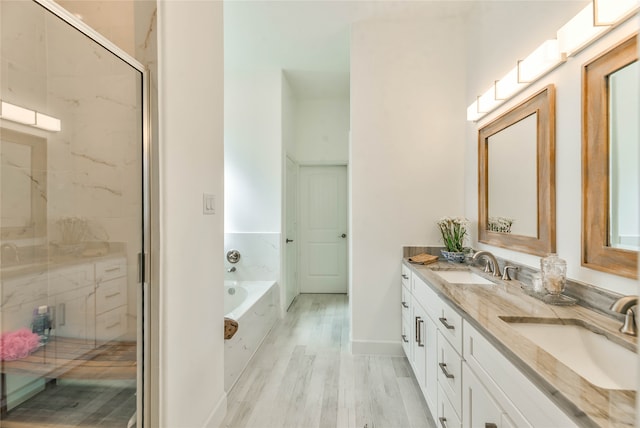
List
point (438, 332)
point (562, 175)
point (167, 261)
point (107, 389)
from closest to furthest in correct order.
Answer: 1. point (107, 389)
2. point (167, 261)
3. point (562, 175)
4. point (438, 332)

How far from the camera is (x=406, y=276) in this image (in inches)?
96.7

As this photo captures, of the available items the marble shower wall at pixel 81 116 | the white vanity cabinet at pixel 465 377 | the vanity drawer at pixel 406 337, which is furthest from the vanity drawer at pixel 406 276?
the marble shower wall at pixel 81 116

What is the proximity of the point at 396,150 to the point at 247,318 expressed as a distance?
76.0 inches

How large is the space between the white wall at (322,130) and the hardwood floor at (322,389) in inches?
104

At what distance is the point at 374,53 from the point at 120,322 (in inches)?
106

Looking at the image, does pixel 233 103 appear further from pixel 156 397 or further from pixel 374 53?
pixel 156 397

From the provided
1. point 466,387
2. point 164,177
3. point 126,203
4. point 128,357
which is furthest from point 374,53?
point 128,357

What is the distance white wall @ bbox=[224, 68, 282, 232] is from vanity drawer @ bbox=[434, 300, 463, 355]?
2.39 meters

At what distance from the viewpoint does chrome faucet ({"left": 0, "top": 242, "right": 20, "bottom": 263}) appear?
871 mm

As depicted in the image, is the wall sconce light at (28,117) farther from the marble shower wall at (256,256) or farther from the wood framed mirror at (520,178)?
the marble shower wall at (256,256)

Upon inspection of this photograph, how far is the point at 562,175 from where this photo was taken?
146 centimetres

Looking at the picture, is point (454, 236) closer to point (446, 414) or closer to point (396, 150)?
point (396, 150)

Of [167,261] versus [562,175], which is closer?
[167,261]

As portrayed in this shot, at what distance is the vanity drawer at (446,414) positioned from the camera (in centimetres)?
133
